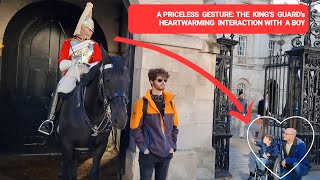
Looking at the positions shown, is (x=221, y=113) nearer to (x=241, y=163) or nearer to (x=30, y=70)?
(x=241, y=163)

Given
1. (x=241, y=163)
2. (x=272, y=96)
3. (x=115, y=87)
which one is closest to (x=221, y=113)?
(x=241, y=163)

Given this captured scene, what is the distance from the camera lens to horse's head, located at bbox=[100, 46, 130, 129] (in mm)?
3496

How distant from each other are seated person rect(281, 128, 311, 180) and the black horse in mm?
2303

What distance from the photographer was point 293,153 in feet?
13.8

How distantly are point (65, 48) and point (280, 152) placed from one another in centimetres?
359

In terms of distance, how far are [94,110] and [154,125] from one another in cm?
83

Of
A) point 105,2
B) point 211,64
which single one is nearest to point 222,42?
point 211,64

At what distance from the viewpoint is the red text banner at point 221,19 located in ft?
18.4

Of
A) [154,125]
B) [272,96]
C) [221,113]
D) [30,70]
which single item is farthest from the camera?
[272,96]

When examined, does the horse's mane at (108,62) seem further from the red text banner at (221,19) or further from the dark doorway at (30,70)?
the dark doorway at (30,70)

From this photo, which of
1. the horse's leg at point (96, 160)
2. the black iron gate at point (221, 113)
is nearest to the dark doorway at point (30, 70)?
the black iron gate at point (221, 113)

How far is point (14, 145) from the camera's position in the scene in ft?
26.5

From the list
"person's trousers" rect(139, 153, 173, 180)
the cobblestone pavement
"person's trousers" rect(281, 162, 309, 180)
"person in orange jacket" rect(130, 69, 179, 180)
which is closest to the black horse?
"person in orange jacket" rect(130, 69, 179, 180)

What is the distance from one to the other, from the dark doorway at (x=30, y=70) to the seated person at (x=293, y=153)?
20.5ft
